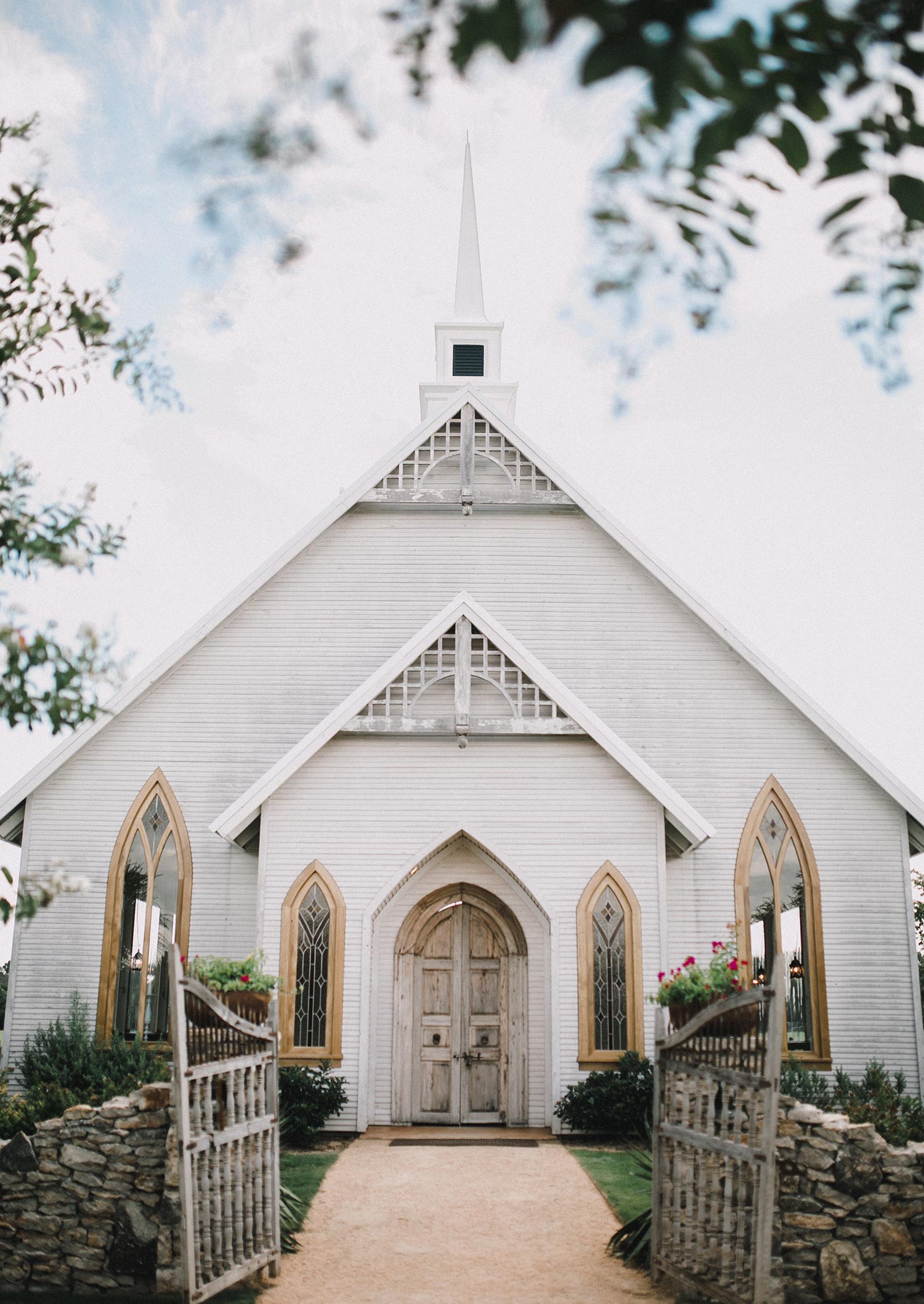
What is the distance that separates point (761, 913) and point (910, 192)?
13.2 metres

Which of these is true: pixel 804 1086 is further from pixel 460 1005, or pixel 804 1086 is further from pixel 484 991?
pixel 460 1005

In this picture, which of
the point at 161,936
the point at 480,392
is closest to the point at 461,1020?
the point at 161,936

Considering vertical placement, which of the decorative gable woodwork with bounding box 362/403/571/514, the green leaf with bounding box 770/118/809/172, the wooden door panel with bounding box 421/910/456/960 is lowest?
the wooden door panel with bounding box 421/910/456/960

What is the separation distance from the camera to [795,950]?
15156 millimetres

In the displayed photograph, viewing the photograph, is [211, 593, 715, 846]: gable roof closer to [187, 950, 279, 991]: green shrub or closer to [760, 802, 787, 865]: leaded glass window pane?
[760, 802, 787, 865]: leaded glass window pane

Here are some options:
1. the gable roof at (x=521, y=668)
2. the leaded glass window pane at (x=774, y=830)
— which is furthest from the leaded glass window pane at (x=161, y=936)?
the leaded glass window pane at (x=774, y=830)

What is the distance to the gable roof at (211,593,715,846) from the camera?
44.6ft

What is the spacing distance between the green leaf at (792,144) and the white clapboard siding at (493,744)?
11.4 m

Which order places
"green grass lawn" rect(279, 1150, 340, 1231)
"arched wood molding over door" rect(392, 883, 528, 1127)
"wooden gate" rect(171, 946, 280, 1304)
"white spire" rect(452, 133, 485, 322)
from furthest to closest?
"white spire" rect(452, 133, 485, 322) < "arched wood molding over door" rect(392, 883, 528, 1127) < "green grass lawn" rect(279, 1150, 340, 1231) < "wooden gate" rect(171, 946, 280, 1304)

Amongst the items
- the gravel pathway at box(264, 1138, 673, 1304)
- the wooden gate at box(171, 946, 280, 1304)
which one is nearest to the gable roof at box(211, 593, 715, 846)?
the gravel pathway at box(264, 1138, 673, 1304)

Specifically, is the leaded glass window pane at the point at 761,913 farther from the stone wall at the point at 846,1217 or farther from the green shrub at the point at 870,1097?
the stone wall at the point at 846,1217

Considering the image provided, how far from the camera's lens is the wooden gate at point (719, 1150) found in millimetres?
6988

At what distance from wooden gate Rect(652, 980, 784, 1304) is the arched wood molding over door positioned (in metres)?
6.57

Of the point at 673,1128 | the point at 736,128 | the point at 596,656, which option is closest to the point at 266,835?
the point at 596,656
